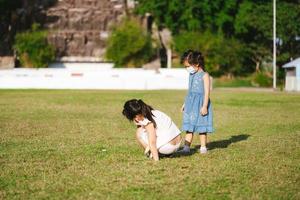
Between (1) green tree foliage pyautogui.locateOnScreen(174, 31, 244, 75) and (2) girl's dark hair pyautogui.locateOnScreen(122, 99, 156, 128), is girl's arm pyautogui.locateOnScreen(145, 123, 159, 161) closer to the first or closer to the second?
(2) girl's dark hair pyautogui.locateOnScreen(122, 99, 156, 128)

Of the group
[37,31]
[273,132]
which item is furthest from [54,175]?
[37,31]

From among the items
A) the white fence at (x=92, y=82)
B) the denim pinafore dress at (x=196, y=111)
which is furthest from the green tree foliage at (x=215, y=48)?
the denim pinafore dress at (x=196, y=111)

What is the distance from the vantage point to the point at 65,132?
12.4m

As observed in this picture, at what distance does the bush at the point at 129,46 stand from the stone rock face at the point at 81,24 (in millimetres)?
2285

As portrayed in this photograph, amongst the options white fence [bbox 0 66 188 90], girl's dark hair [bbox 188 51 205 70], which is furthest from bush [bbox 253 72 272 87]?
girl's dark hair [bbox 188 51 205 70]

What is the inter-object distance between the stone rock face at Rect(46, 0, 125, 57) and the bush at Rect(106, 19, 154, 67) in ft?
7.50

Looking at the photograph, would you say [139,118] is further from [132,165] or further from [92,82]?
[92,82]

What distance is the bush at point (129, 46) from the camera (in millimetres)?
50156

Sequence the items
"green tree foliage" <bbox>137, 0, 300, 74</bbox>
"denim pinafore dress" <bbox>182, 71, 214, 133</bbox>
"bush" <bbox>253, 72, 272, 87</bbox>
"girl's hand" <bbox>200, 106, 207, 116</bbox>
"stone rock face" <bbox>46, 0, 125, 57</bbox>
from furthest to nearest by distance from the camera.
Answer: "stone rock face" <bbox>46, 0, 125, 57</bbox> < "green tree foliage" <bbox>137, 0, 300, 74</bbox> < "bush" <bbox>253, 72, 272, 87</bbox> < "denim pinafore dress" <bbox>182, 71, 214, 133</bbox> < "girl's hand" <bbox>200, 106, 207, 116</bbox>

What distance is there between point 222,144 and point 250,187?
13.8ft

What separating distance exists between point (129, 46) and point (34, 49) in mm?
8001

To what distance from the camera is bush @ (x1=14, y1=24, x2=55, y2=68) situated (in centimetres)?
5006

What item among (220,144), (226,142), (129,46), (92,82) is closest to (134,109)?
(220,144)

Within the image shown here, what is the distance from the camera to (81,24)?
5475 cm
